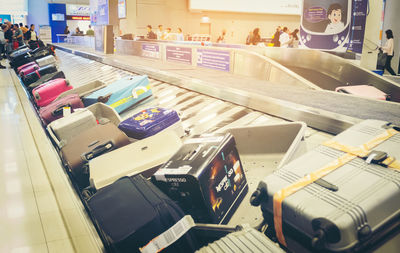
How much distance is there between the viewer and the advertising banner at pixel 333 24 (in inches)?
284

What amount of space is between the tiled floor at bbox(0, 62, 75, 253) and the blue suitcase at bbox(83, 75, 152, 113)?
0.93 m

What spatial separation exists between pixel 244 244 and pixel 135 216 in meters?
0.59

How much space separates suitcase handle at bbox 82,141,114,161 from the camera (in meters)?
2.52

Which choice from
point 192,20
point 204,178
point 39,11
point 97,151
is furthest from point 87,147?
point 39,11

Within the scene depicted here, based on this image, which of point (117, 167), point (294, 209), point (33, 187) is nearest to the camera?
point (294, 209)

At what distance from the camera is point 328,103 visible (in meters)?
3.73

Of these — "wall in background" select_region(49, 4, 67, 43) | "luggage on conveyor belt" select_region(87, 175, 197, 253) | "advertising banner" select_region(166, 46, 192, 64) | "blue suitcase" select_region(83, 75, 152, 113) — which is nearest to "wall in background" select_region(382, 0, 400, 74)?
"advertising banner" select_region(166, 46, 192, 64)

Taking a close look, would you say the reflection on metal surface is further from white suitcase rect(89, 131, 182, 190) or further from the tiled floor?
the tiled floor

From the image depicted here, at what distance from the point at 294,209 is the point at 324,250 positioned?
0.20 m

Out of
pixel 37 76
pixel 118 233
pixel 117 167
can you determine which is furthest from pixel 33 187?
pixel 37 76

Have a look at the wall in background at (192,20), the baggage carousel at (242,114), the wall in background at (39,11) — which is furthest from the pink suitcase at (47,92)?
the wall in background at (39,11)

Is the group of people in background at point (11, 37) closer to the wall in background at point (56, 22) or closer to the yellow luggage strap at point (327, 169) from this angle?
the yellow luggage strap at point (327, 169)

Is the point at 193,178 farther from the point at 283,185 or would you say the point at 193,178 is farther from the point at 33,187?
the point at 33,187

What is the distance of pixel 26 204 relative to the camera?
2.29 metres
